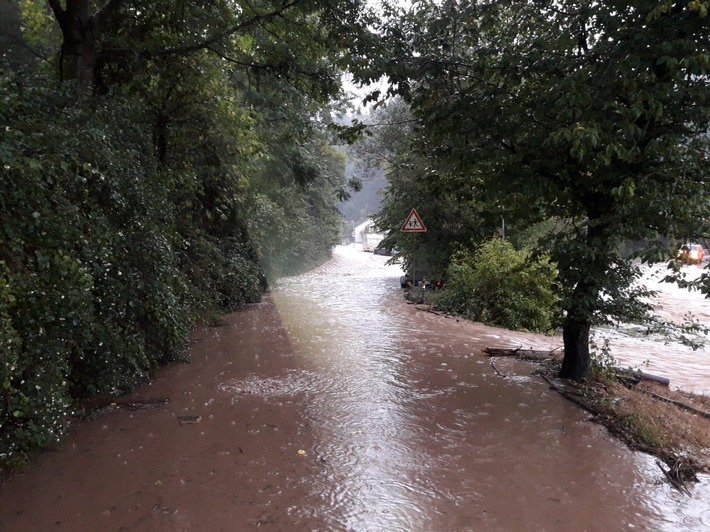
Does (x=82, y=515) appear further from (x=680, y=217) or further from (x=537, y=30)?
(x=537, y=30)

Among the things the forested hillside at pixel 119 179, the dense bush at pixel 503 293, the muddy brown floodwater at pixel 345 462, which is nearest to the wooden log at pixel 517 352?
the muddy brown floodwater at pixel 345 462

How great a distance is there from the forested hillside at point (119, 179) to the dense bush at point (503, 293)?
234 inches

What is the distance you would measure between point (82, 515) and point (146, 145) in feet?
14.8

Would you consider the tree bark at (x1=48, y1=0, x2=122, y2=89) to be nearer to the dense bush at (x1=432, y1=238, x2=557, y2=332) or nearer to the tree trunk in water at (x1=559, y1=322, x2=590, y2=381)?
the tree trunk in water at (x1=559, y1=322, x2=590, y2=381)

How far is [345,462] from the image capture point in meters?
4.52

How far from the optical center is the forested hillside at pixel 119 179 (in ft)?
11.9

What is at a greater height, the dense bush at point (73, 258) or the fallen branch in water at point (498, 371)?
the dense bush at point (73, 258)

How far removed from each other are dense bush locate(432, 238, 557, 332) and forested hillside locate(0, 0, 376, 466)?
234 inches

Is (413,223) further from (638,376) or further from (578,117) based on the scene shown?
(578,117)

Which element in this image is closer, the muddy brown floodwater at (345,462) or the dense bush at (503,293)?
the muddy brown floodwater at (345,462)

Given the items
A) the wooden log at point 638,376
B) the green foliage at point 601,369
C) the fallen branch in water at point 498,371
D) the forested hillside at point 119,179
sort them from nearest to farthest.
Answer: the forested hillside at point 119,179 → the green foliage at point 601,369 → the wooden log at point 638,376 → the fallen branch in water at point 498,371

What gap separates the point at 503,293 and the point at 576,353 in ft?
18.0

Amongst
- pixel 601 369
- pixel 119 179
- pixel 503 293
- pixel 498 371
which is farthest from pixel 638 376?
pixel 119 179

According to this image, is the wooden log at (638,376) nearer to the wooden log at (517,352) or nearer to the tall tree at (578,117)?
the tall tree at (578,117)
